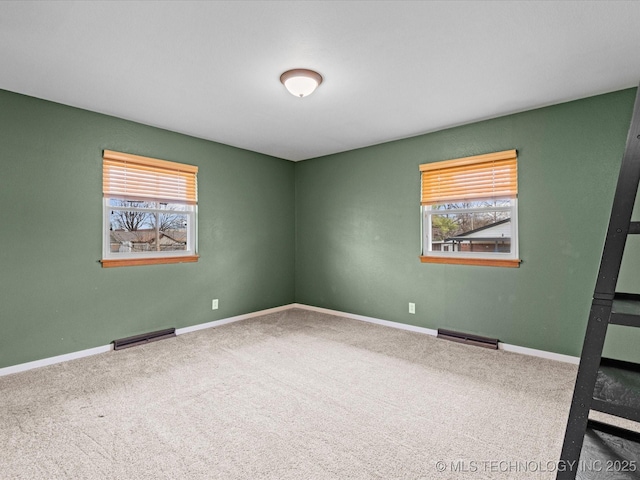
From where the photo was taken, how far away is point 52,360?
3.27 metres

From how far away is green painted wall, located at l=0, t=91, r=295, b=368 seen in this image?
10.2ft

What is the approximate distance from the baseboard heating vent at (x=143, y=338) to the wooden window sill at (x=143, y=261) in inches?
31.2

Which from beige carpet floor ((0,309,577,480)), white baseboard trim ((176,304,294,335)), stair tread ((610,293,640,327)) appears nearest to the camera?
stair tread ((610,293,640,327))

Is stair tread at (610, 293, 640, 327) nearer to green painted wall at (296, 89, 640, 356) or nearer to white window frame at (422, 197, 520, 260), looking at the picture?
green painted wall at (296, 89, 640, 356)

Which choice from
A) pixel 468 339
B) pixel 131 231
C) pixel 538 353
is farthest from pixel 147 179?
pixel 538 353

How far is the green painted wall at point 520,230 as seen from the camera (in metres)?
3.17

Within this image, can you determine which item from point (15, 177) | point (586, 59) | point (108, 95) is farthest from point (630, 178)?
point (15, 177)

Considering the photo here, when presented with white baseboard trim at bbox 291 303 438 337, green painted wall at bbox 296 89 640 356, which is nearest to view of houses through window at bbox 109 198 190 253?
green painted wall at bbox 296 89 640 356

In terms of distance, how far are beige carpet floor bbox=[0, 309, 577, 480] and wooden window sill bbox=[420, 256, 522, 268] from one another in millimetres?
913

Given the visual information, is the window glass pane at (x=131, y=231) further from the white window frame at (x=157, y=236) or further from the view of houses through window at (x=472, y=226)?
the view of houses through window at (x=472, y=226)

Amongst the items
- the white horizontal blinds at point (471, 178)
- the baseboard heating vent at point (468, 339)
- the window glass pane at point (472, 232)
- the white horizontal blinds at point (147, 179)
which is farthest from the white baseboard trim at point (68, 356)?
the white horizontal blinds at point (471, 178)

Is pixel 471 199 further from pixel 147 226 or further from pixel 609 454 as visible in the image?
pixel 147 226

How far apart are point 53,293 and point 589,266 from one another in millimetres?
5018

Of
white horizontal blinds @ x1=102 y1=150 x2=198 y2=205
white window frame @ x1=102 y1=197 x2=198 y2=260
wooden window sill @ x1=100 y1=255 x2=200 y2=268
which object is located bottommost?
wooden window sill @ x1=100 y1=255 x2=200 y2=268
